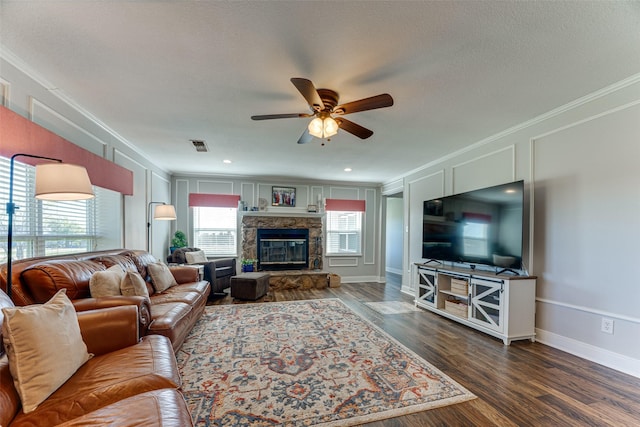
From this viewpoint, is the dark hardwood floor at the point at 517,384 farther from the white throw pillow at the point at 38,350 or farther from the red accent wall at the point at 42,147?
the red accent wall at the point at 42,147

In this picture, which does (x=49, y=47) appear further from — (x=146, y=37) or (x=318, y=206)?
(x=318, y=206)

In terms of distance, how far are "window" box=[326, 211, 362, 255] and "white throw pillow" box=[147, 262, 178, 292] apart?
386cm

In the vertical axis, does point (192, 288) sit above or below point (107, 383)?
below

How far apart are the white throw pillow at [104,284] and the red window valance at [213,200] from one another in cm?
374

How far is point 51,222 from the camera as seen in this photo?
247 cm

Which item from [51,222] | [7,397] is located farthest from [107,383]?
[51,222]

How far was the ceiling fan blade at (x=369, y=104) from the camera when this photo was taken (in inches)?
78.4

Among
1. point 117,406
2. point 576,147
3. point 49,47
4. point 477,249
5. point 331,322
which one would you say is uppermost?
point 49,47

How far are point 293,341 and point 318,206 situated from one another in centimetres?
397

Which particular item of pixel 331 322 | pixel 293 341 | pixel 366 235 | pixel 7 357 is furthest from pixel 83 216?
pixel 366 235

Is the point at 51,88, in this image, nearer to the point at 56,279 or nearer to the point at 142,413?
the point at 56,279

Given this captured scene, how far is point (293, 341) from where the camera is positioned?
2920mm

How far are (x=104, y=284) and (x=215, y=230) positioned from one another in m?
3.92

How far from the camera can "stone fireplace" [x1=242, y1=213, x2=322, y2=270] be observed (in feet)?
20.2
